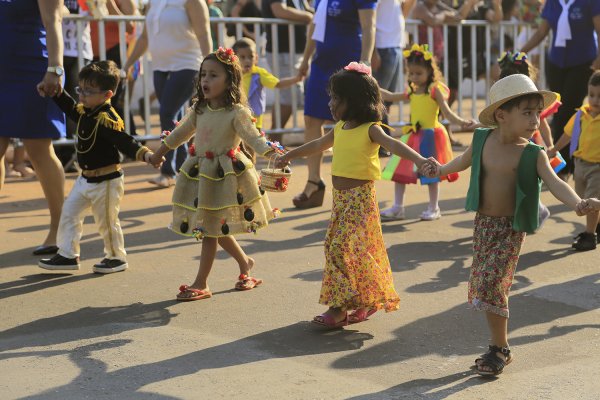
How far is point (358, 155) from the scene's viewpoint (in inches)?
220

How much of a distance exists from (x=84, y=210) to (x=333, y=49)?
3027 millimetres

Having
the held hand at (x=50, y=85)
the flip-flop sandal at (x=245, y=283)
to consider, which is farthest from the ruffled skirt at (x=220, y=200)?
the held hand at (x=50, y=85)

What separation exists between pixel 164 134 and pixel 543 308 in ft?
7.95

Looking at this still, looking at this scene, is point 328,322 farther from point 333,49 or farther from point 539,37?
point 539,37

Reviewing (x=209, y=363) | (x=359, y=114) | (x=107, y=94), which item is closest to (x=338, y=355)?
(x=209, y=363)

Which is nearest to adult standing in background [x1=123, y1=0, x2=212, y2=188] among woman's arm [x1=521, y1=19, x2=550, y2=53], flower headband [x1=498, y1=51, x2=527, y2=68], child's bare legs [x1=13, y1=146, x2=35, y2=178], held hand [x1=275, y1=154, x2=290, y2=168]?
child's bare legs [x1=13, y1=146, x2=35, y2=178]

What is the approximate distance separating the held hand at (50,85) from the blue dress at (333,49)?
9.05 ft

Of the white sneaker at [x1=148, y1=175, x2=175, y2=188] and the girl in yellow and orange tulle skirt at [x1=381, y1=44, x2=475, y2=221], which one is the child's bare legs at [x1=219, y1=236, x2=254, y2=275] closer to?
the girl in yellow and orange tulle skirt at [x1=381, y1=44, x2=475, y2=221]

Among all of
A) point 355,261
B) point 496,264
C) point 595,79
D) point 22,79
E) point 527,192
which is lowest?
point 355,261

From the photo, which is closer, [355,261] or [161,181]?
[355,261]

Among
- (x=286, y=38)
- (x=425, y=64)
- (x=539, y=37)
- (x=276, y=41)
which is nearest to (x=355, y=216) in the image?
(x=425, y=64)

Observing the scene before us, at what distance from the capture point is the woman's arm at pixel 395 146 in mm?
5258

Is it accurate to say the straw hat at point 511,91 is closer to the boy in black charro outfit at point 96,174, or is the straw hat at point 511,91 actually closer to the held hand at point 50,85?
the boy in black charro outfit at point 96,174

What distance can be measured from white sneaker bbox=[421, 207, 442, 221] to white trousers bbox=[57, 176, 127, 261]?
2.78m
